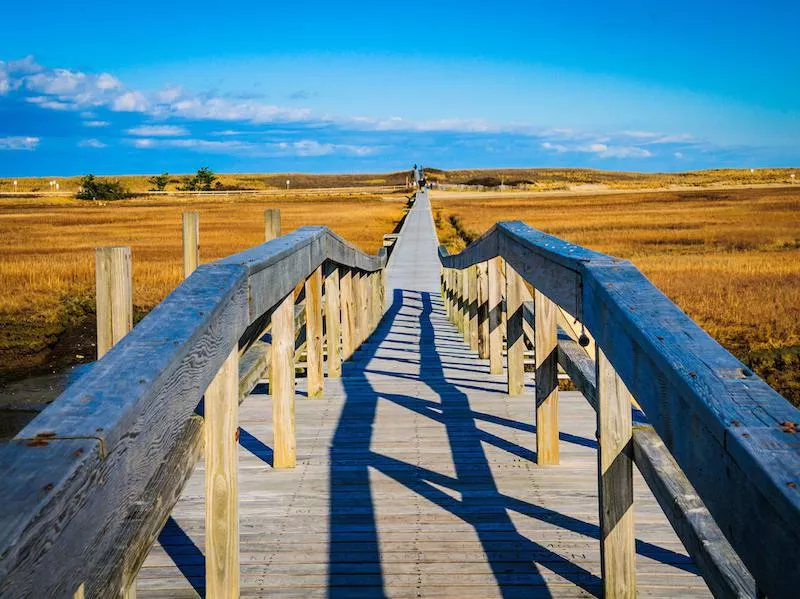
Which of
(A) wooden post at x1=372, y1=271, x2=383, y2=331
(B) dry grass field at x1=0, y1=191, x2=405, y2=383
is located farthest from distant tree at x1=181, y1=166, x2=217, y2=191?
(A) wooden post at x1=372, y1=271, x2=383, y2=331

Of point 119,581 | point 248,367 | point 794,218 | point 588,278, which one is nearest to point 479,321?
point 248,367

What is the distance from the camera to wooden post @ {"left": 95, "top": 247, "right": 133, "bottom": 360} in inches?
94.1

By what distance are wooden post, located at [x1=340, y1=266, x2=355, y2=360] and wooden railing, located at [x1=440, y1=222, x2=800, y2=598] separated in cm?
343

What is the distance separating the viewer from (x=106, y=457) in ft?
3.75

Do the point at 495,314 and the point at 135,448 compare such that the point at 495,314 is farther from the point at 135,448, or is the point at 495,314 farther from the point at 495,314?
the point at 135,448

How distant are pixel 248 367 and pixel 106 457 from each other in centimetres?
215

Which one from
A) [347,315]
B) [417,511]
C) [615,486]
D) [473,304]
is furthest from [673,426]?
[473,304]

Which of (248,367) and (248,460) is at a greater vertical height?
(248,367)

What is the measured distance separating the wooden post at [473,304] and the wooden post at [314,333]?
9.83ft

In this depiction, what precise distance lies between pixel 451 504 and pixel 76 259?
2206 cm

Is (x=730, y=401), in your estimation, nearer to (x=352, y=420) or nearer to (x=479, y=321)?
(x=352, y=420)

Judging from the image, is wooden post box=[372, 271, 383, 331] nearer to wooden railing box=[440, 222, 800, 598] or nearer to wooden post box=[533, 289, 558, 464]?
wooden post box=[533, 289, 558, 464]

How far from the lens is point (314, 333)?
206 inches

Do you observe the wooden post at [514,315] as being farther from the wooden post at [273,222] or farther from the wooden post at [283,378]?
the wooden post at [283,378]
